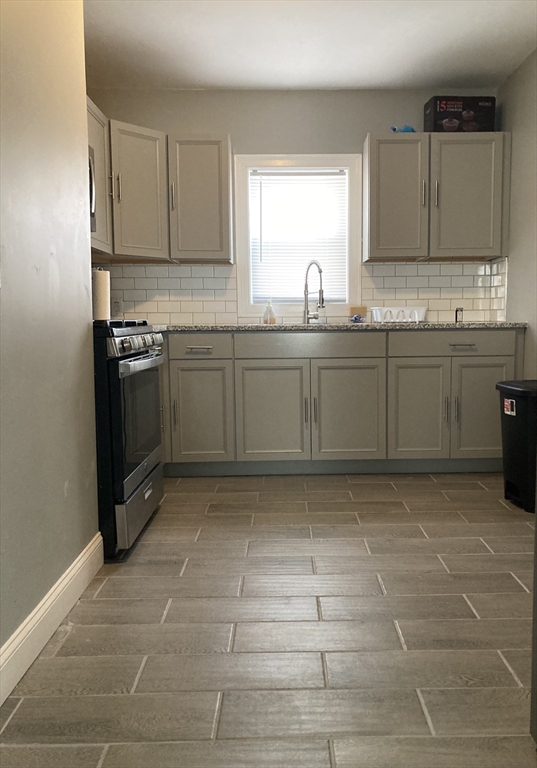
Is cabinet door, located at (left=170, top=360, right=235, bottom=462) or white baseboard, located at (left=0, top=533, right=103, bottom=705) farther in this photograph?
cabinet door, located at (left=170, top=360, right=235, bottom=462)

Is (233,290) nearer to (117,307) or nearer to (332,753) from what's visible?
(117,307)

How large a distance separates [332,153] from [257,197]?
59cm

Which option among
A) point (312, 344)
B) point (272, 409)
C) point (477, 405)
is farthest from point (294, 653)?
point (477, 405)

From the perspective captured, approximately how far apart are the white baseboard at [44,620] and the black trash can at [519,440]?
2.05m

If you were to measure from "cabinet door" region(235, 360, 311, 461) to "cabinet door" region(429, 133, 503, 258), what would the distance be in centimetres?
126

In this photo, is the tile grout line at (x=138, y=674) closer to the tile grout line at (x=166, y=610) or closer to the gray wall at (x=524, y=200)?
the tile grout line at (x=166, y=610)

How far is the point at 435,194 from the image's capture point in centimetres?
368

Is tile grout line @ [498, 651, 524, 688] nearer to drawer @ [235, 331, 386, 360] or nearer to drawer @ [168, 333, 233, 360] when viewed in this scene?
drawer @ [235, 331, 386, 360]

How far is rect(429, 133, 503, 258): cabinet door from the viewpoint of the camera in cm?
367

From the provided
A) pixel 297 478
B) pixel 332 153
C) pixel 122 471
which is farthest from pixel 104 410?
pixel 332 153

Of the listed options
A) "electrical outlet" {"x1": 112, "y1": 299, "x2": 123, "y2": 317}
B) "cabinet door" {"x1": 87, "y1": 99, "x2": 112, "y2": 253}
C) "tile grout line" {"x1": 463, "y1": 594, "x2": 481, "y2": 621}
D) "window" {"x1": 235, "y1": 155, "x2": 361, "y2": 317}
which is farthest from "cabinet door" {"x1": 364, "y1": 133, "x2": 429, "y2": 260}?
"tile grout line" {"x1": 463, "y1": 594, "x2": 481, "y2": 621}

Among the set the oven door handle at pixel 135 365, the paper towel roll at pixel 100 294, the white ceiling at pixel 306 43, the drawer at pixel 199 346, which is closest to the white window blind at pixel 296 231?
the white ceiling at pixel 306 43

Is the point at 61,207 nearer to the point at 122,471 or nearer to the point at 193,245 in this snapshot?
the point at 122,471

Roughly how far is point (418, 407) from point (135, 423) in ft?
5.93
